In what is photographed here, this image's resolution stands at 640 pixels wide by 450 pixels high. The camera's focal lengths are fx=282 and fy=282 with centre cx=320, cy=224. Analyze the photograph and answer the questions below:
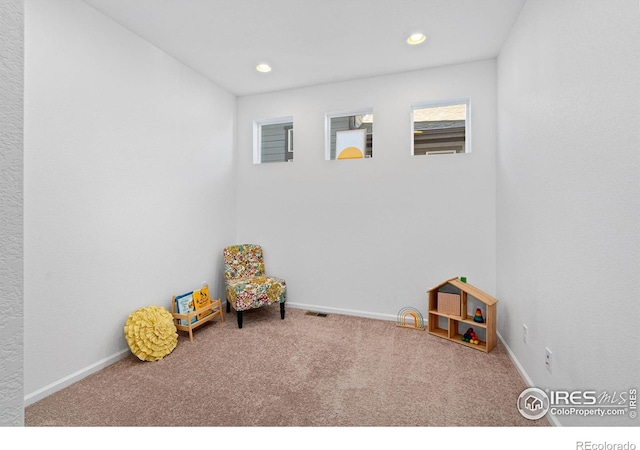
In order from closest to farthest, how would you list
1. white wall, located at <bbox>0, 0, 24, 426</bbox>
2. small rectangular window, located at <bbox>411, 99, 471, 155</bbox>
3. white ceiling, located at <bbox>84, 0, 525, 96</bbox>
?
white wall, located at <bbox>0, 0, 24, 426</bbox>, white ceiling, located at <bbox>84, 0, 525, 96</bbox>, small rectangular window, located at <bbox>411, 99, 471, 155</bbox>

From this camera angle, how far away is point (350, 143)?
3.36m

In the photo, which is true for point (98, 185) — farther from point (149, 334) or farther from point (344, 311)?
point (344, 311)

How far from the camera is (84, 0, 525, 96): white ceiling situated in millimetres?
2090

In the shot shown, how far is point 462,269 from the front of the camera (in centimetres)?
291

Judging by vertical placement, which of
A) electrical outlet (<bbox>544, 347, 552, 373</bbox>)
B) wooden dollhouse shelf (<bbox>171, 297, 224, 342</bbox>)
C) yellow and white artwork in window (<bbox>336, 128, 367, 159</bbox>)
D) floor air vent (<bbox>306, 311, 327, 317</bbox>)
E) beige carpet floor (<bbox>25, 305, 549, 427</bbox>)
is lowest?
beige carpet floor (<bbox>25, 305, 549, 427</bbox>)

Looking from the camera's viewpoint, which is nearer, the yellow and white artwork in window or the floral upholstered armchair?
the floral upholstered armchair

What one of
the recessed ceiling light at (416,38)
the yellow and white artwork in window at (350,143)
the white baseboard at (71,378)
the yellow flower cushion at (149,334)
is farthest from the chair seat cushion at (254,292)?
the recessed ceiling light at (416,38)

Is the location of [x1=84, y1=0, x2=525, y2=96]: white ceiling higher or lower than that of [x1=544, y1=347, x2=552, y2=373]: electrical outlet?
higher

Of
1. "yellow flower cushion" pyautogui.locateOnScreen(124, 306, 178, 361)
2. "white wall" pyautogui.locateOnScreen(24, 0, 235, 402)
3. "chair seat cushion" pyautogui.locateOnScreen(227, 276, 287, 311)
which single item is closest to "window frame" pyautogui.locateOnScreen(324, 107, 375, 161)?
"white wall" pyautogui.locateOnScreen(24, 0, 235, 402)

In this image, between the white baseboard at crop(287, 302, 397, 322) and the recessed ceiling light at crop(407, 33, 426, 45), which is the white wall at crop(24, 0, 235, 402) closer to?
the white baseboard at crop(287, 302, 397, 322)

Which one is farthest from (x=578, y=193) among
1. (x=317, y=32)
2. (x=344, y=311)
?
(x=344, y=311)

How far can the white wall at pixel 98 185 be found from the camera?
5.88 feet
